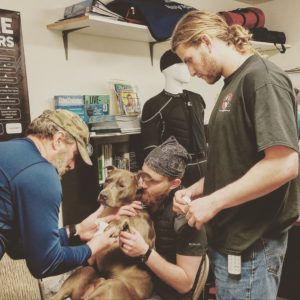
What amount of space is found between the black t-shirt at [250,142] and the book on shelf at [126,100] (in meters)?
1.67

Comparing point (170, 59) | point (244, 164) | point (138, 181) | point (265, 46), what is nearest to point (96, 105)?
point (170, 59)

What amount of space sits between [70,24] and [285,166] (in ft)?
6.33

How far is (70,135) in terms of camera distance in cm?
147

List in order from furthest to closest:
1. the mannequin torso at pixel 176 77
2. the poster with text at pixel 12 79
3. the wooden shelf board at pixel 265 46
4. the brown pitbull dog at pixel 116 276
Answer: the wooden shelf board at pixel 265 46, the mannequin torso at pixel 176 77, the poster with text at pixel 12 79, the brown pitbull dog at pixel 116 276

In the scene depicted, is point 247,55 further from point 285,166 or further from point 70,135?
point 70,135

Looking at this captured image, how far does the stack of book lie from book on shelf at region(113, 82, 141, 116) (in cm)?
55

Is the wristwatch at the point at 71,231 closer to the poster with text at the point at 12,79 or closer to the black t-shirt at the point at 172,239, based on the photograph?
the black t-shirt at the point at 172,239

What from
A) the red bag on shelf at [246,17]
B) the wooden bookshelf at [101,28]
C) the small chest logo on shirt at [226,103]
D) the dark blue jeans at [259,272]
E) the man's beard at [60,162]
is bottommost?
the dark blue jeans at [259,272]

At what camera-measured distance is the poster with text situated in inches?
97.3

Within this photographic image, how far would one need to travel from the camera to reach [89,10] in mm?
2508

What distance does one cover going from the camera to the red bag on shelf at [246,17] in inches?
142

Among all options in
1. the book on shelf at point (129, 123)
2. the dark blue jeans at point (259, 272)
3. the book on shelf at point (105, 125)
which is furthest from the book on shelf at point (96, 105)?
the dark blue jeans at point (259, 272)

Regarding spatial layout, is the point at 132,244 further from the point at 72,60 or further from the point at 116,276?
the point at 72,60

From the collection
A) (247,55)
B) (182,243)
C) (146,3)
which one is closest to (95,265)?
(182,243)
